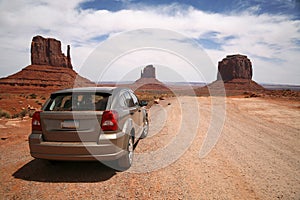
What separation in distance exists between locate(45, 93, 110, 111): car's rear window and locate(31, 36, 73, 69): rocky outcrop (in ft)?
275

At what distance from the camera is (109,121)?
3973 millimetres

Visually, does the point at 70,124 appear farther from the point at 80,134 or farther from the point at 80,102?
the point at 80,102

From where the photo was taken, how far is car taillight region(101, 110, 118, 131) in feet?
13.0

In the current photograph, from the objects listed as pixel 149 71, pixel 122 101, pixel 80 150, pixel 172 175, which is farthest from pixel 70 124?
pixel 149 71

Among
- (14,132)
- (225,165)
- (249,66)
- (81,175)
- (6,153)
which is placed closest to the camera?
(81,175)

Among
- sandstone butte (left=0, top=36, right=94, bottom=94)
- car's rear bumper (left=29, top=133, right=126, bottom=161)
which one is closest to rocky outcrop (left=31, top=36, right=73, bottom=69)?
sandstone butte (left=0, top=36, right=94, bottom=94)

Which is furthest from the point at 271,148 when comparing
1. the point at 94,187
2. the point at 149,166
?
the point at 94,187

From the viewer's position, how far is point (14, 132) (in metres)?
8.34

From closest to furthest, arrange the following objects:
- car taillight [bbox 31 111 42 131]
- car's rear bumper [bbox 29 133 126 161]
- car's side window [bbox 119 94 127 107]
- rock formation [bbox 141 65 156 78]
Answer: car's rear bumper [bbox 29 133 126 161], car taillight [bbox 31 111 42 131], car's side window [bbox 119 94 127 107], rock formation [bbox 141 65 156 78]

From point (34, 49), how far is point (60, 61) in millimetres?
9425

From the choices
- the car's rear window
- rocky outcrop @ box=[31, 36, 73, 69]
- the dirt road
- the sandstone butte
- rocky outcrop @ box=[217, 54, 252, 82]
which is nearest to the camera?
the dirt road

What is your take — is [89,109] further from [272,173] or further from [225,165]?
[272,173]

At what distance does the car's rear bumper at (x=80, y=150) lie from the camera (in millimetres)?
3871

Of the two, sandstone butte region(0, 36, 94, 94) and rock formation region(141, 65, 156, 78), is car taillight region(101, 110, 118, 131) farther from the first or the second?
rock formation region(141, 65, 156, 78)
